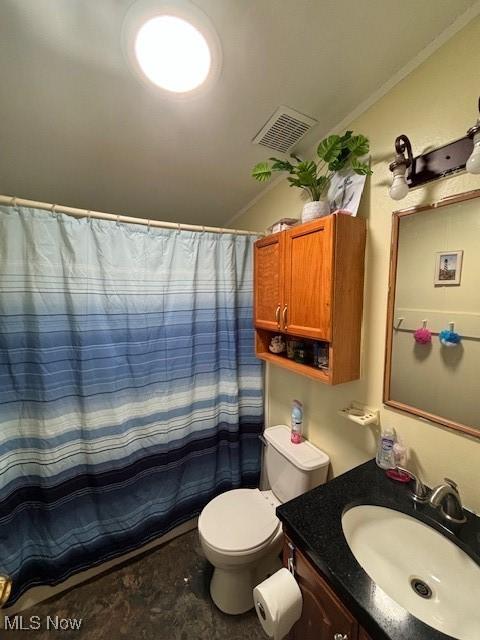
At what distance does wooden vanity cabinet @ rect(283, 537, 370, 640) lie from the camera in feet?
2.00

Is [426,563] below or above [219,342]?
below

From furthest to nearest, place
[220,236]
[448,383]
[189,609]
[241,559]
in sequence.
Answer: [220,236]
[189,609]
[241,559]
[448,383]

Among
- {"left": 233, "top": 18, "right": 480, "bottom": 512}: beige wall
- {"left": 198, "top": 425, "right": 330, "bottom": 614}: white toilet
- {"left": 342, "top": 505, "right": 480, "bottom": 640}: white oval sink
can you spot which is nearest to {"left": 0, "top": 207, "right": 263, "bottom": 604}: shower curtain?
{"left": 198, "top": 425, "right": 330, "bottom": 614}: white toilet

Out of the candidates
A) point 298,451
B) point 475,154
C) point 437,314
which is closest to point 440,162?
point 475,154

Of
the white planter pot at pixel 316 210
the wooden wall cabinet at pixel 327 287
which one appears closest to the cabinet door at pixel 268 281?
the wooden wall cabinet at pixel 327 287

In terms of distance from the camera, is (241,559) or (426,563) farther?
(241,559)

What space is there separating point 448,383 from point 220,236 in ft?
4.39

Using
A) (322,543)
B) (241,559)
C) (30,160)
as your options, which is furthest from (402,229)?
(30,160)

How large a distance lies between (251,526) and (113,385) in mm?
1015

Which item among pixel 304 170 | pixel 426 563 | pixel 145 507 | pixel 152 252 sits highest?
pixel 304 170

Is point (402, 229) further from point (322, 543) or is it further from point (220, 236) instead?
point (322, 543)

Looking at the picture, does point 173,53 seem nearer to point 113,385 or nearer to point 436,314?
point 436,314

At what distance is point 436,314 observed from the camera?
878 millimetres

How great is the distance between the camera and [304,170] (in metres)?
1.13
